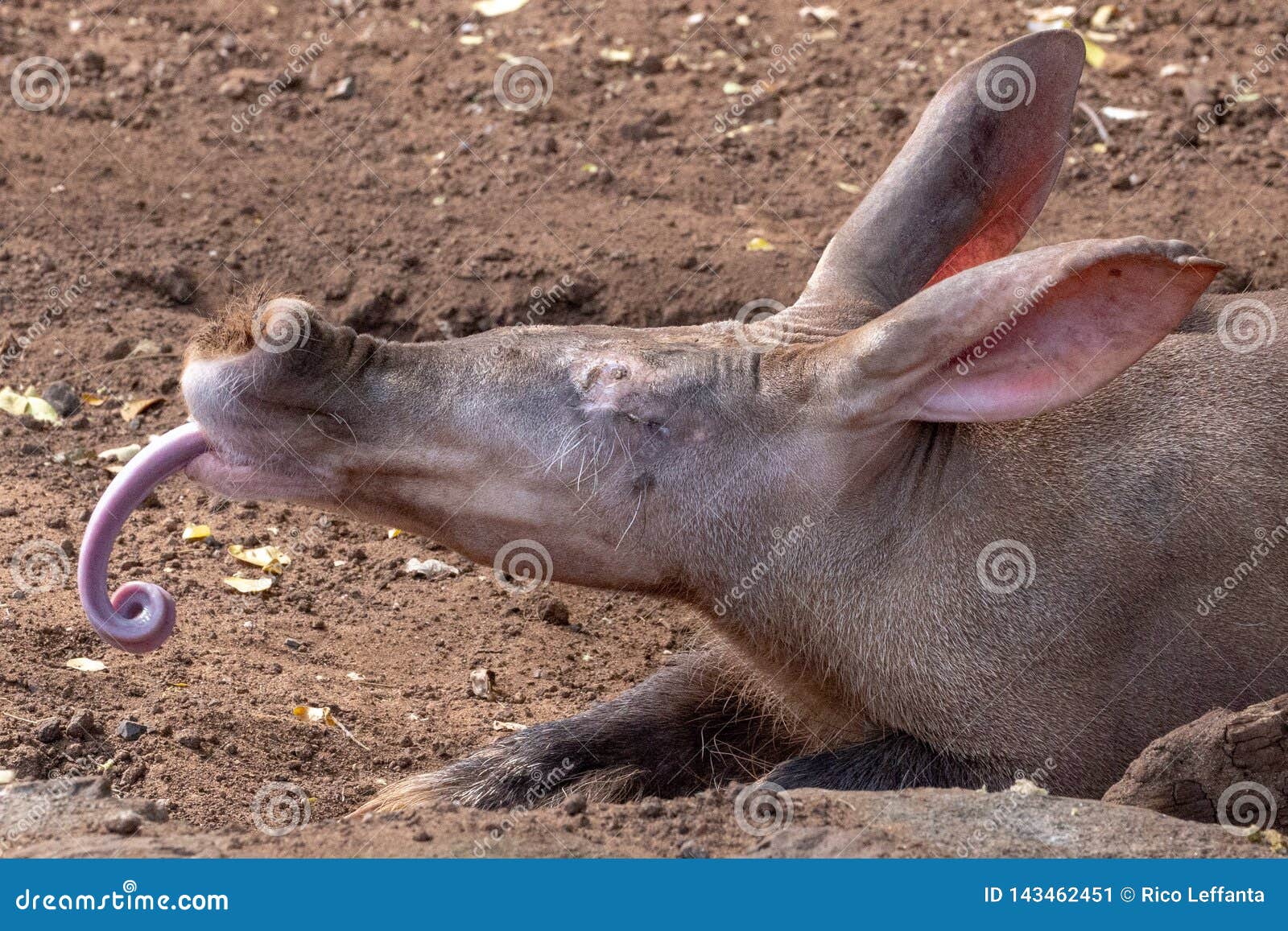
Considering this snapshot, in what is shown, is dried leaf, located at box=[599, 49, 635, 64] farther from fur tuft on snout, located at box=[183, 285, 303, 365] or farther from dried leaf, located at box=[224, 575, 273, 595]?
fur tuft on snout, located at box=[183, 285, 303, 365]

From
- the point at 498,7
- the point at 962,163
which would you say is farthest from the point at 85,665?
the point at 498,7

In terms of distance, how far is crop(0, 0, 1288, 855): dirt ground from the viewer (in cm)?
534

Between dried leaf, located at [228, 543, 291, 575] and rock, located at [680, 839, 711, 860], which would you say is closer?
rock, located at [680, 839, 711, 860]

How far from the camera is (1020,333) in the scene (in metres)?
4.21

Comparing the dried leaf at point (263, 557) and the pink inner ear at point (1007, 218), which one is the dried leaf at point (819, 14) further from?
the dried leaf at point (263, 557)

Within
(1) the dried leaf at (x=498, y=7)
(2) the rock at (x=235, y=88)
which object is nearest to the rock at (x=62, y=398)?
(2) the rock at (x=235, y=88)

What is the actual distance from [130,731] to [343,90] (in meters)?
5.69

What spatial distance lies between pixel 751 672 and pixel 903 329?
166 centimetres

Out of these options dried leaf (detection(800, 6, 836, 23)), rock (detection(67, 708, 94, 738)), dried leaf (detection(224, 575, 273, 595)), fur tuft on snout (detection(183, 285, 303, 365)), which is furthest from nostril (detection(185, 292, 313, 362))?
dried leaf (detection(800, 6, 836, 23))

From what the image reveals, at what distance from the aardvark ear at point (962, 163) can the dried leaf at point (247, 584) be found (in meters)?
2.48

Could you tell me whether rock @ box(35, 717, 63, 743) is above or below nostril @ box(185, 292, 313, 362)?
below

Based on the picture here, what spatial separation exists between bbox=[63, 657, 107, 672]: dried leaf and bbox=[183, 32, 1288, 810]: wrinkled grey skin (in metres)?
1.08

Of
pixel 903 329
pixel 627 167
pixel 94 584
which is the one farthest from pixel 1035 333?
pixel 627 167

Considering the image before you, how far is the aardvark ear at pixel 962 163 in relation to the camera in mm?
5262
